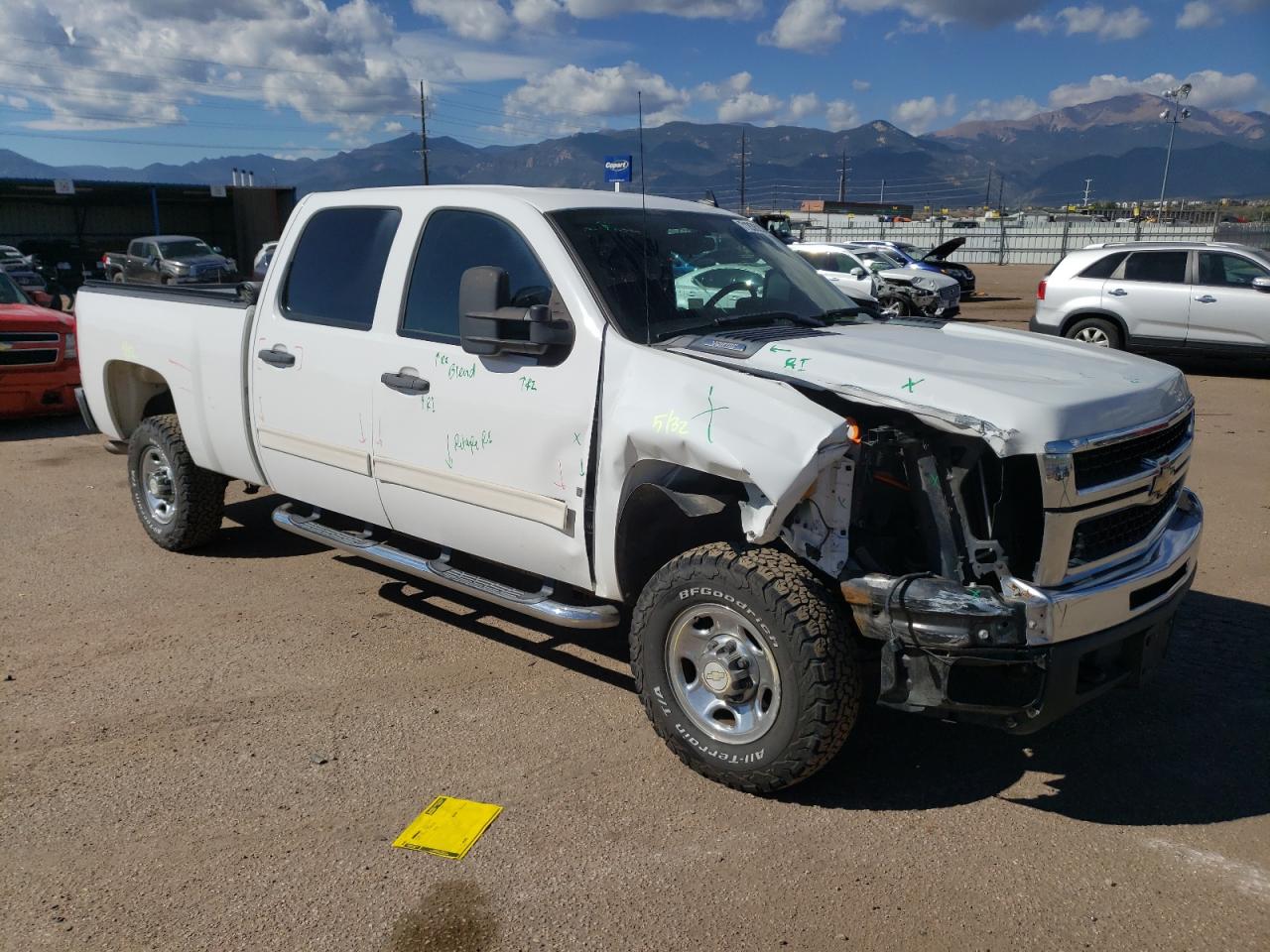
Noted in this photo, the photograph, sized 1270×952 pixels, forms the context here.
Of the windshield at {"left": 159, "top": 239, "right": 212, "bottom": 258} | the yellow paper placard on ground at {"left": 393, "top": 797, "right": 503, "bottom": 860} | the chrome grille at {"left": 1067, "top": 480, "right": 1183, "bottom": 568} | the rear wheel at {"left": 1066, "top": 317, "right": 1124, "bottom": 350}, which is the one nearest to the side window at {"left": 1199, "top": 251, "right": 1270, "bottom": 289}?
the rear wheel at {"left": 1066, "top": 317, "right": 1124, "bottom": 350}

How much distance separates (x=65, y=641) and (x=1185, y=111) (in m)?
49.2

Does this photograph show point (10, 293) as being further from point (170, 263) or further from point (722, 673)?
point (170, 263)

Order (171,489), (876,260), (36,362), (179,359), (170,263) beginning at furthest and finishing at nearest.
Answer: (170,263)
(876,260)
(36,362)
(171,489)
(179,359)

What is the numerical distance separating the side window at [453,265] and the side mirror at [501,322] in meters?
0.25

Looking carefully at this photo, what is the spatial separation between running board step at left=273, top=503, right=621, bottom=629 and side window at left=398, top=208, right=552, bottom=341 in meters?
1.03

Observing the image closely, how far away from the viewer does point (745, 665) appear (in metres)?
3.42

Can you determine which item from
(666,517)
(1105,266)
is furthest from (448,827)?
(1105,266)

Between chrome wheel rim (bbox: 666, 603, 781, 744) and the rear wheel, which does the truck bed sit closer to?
chrome wheel rim (bbox: 666, 603, 781, 744)

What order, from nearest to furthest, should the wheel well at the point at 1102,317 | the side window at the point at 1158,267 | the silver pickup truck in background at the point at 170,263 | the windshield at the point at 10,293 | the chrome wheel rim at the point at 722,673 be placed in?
the chrome wheel rim at the point at 722,673 < the windshield at the point at 10,293 < the side window at the point at 1158,267 < the wheel well at the point at 1102,317 < the silver pickup truck in background at the point at 170,263

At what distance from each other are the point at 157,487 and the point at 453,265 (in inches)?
121

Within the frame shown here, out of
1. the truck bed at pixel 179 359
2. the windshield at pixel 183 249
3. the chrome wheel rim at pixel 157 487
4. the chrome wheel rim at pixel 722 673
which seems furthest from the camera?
the windshield at pixel 183 249

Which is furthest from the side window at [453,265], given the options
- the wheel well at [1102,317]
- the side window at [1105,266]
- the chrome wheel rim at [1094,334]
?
the side window at [1105,266]

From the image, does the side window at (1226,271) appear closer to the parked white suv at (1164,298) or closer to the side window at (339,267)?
the parked white suv at (1164,298)

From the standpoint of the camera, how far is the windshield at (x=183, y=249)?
29.9 meters
